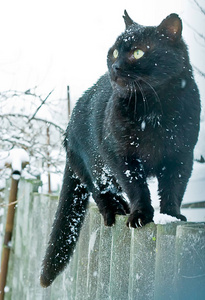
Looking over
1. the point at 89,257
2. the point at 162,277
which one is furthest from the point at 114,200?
the point at 162,277

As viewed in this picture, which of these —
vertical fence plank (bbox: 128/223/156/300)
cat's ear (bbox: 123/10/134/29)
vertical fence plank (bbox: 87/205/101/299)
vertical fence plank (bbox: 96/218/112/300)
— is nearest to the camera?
vertical fence plank (bbox: 128/223/156/300)

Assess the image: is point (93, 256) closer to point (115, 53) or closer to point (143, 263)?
point (143, 263)

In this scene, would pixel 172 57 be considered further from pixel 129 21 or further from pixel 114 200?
pixel 114 200

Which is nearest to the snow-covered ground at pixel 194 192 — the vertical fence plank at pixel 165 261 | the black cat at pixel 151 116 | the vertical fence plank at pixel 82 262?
the vertical fence plank at pixel 82 262

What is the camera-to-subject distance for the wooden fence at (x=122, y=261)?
1.21 m

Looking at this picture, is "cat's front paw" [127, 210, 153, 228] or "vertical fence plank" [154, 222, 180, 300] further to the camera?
"cat's front paw" [127, 210, 153, 228]

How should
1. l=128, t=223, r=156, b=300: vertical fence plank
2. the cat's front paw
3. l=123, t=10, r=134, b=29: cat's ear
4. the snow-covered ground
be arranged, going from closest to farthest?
l=128, t=223, r=156, b=300: vertical fence plank < the cat's front paw < l=123, t=10, r=134, b=29: cat's ear < the snow-covered ground

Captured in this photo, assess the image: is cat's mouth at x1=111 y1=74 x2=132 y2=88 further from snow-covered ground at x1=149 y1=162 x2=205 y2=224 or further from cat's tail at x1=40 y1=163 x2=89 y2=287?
snow-covered ground at x1=149 y1=162 x2=205 y2=224

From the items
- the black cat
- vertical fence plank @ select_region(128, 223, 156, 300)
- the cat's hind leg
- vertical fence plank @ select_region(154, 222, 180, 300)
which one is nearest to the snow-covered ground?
the cat's hind leg

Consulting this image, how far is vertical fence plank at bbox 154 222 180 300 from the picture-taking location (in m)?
1.34

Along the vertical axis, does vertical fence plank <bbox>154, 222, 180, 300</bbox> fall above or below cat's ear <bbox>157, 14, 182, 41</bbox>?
below

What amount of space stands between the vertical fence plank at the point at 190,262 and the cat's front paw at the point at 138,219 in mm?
348

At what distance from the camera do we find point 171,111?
78.2 inches

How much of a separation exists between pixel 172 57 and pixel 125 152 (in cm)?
51
